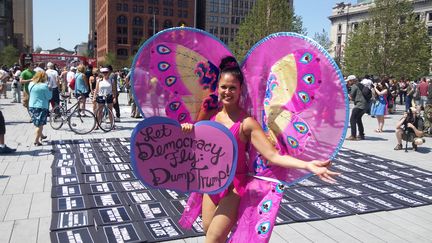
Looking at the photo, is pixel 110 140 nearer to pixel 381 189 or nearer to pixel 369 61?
pixel 381 189

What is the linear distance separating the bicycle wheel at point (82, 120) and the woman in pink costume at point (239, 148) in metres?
8.80

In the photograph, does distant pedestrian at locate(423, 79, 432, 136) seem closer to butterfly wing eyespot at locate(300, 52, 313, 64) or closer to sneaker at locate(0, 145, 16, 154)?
butterfly wing eyespot at locate(300, 52, 313, 64)

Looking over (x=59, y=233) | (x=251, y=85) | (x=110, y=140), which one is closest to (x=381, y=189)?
(x=251, y=85)

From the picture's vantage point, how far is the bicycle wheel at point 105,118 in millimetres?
11336

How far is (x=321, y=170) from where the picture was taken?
8.17ft

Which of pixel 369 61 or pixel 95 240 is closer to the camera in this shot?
pixel 95 240

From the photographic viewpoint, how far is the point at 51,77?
13.2 m

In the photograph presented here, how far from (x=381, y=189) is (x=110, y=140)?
21.9 feet

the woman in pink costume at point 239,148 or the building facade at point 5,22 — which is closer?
the woman in pink costume at point 239,148

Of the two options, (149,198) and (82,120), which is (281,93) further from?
(82,120)

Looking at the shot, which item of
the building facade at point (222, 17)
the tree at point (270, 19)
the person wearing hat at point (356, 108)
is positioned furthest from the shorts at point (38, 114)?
the building facade at point (222, 17)

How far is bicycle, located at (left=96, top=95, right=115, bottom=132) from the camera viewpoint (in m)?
11.3

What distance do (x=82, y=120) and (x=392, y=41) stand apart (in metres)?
22.1

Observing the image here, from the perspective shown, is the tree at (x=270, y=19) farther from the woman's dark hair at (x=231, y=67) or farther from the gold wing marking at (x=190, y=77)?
the woman's dark hair at (x=231, y=67)
